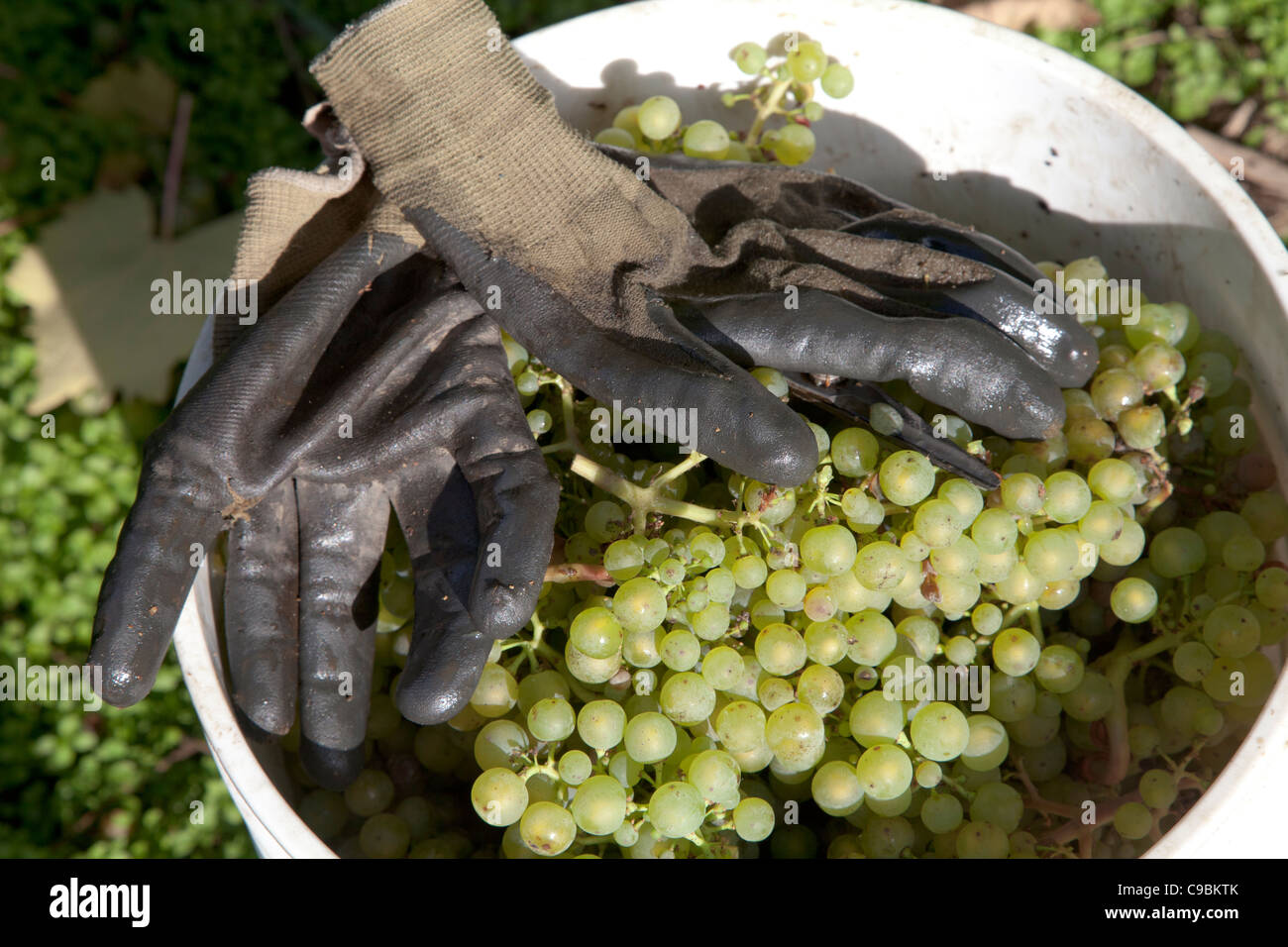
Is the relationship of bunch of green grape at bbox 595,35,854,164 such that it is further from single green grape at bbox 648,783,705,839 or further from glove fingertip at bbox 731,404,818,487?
single green grape at bbox 648,783,705,839

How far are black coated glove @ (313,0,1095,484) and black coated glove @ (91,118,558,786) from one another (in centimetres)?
8

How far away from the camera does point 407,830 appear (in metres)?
1.19

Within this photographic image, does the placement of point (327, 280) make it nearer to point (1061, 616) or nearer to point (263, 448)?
point (263, 448)

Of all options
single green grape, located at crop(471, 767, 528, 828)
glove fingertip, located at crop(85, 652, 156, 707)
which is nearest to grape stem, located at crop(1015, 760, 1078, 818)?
single green grape, located at crop(471, 767, 528, 828)

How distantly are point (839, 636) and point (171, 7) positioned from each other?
6.44ft

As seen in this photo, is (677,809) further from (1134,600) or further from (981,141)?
(981,141)

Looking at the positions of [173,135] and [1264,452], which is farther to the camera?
[173,135]

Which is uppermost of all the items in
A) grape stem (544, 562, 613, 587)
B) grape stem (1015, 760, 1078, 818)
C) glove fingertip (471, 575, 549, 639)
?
glove fingertip (471, 575, 549, 639)

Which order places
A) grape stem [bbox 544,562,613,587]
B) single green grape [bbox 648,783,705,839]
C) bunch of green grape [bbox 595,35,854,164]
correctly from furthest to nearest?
bunch of green grape [bbox 595,35,854,164] < grape stem [bbox 544,562,613,587] < single green grape [bbox 648,783,705,839]

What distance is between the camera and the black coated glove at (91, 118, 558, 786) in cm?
110

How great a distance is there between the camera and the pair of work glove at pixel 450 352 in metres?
1.12

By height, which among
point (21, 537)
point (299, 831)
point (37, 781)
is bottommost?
point (37, 781)

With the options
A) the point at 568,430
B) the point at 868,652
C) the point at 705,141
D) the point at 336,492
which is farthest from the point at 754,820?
A: the point at 705,141
